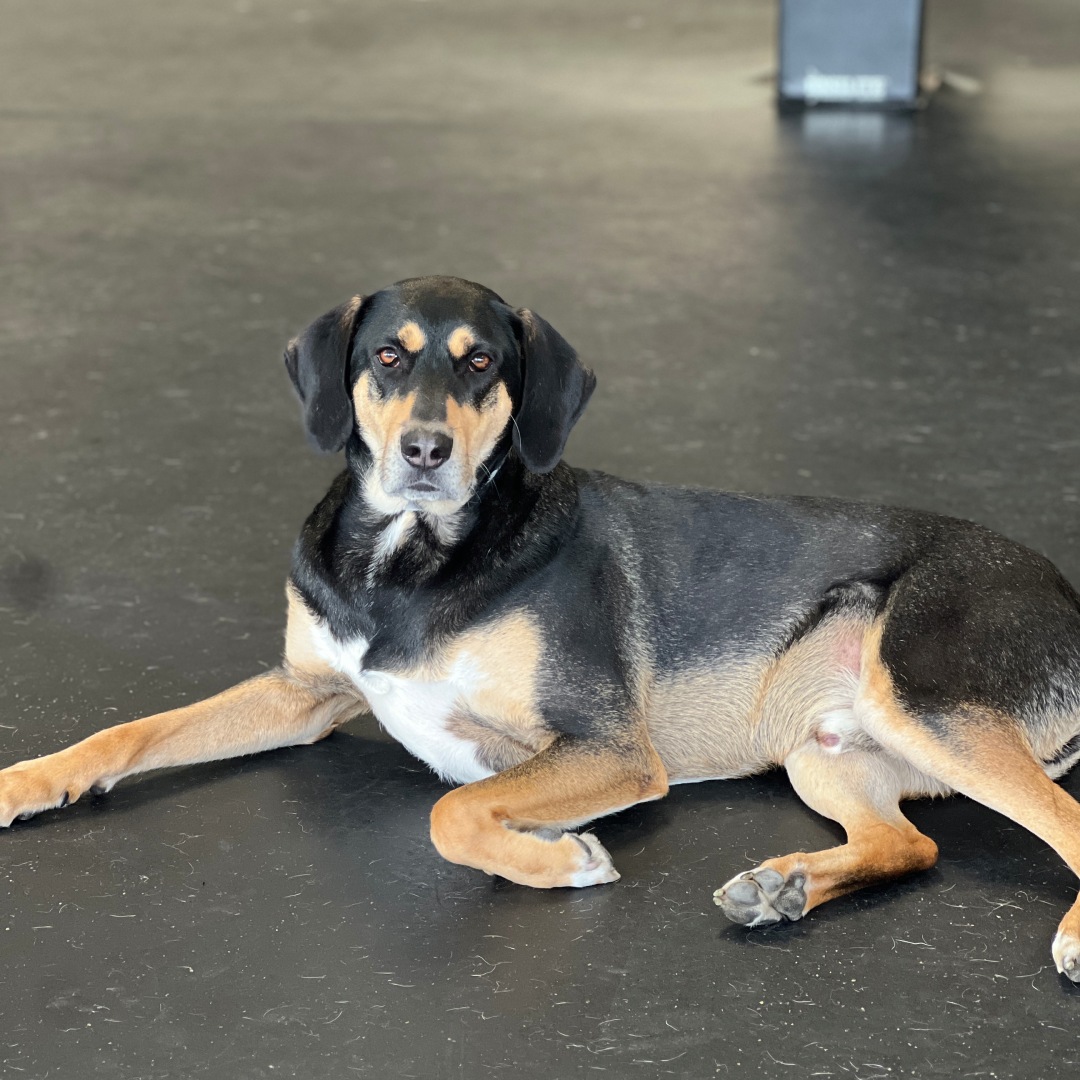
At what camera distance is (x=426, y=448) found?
360 cm

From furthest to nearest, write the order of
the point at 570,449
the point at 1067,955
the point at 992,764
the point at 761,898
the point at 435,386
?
1. the point at 570,449
2. the point at 435,386
3. the point at 992,764
4. the point at 761,898
5. the point at 1067,955

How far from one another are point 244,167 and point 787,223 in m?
3.73

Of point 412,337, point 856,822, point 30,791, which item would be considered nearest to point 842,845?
point 856,822

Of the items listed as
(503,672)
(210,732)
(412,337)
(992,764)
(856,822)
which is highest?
(412,337)

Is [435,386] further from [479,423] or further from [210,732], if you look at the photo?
[210,732]

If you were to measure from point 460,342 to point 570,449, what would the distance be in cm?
256

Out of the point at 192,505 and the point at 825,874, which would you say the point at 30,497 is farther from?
the point at 825,874

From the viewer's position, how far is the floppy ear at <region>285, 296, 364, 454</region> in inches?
149

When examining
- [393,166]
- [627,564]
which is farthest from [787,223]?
[627,564]

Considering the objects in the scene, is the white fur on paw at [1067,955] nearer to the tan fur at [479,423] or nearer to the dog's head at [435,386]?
the dog's head at [435,386]

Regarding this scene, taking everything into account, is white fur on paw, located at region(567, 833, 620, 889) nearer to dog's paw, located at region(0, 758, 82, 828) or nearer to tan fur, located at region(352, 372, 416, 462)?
tan fur, located at region(352, 372, 416, 462)

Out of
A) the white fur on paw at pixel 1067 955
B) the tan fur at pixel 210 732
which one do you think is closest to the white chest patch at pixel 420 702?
the tan fur at pixel 210 732

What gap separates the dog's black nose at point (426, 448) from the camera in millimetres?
3594

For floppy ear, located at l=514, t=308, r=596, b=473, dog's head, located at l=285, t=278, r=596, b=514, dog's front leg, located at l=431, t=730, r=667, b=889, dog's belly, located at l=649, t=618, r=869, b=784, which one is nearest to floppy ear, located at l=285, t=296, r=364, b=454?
dog's head, located at l=285, t=278, r=596, b=514
